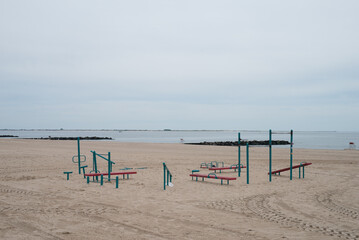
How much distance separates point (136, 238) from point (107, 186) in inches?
225

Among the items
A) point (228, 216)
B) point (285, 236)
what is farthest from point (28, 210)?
point (285, 236)

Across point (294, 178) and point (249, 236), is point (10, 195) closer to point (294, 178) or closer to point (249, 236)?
point (249, 236)

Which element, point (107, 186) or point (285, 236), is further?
point (107, 186)

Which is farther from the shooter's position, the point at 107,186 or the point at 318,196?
the point at 107,186

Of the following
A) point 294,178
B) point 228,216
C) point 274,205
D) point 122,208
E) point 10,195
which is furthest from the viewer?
point 294,178

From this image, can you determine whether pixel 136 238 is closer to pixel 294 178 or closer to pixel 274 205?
pixel 274 205

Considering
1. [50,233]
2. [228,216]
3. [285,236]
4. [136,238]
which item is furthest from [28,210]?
[285,236]

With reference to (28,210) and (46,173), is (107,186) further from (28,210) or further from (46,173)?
(46,173)

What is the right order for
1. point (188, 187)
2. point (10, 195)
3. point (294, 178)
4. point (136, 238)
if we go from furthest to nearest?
1. point (294, 178)
2. point (188, 187)
3. point (10, 195)
4. point (136, 238)

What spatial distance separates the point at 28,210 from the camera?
7.09 meters

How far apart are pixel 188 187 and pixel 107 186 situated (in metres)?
2.87

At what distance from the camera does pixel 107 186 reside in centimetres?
1068

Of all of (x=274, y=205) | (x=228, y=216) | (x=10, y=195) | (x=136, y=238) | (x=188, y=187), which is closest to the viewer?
(x=136, y=238)

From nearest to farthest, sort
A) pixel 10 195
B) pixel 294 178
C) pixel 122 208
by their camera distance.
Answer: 1. pixel 122 208
2. pixel 10 195
3. pixel 294 178
